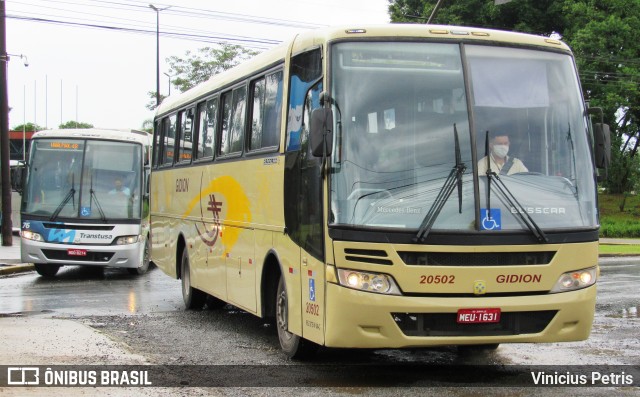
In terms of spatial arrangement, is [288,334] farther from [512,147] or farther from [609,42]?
[609,42]

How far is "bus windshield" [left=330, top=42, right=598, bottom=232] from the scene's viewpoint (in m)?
8.12

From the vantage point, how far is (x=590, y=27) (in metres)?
45.4

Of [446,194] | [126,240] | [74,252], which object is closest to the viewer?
[446,194]

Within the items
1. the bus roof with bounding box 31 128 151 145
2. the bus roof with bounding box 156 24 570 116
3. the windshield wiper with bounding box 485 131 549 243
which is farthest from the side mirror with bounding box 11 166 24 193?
the windshield wiper with bounding box 485 131 549 243

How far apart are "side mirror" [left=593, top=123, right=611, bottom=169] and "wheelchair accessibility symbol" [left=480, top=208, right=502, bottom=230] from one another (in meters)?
1.40

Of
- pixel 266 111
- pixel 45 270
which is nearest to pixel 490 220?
pixel 266 111

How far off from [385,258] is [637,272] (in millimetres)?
16284

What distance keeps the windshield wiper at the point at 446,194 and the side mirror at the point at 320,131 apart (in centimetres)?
104

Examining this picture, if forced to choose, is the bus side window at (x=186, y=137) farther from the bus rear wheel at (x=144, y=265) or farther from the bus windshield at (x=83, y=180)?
the bus rear wheel at (x=144, y=265)

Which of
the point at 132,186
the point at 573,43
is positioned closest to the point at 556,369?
the point at 132,186

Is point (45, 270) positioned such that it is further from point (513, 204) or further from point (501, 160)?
point (513, 204)

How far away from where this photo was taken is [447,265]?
8.00 metres

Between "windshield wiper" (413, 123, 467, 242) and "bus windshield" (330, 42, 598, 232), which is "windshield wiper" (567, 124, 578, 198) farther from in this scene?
"windshield wiper" (413, 123, 467, 242)

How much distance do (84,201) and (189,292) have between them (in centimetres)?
672
